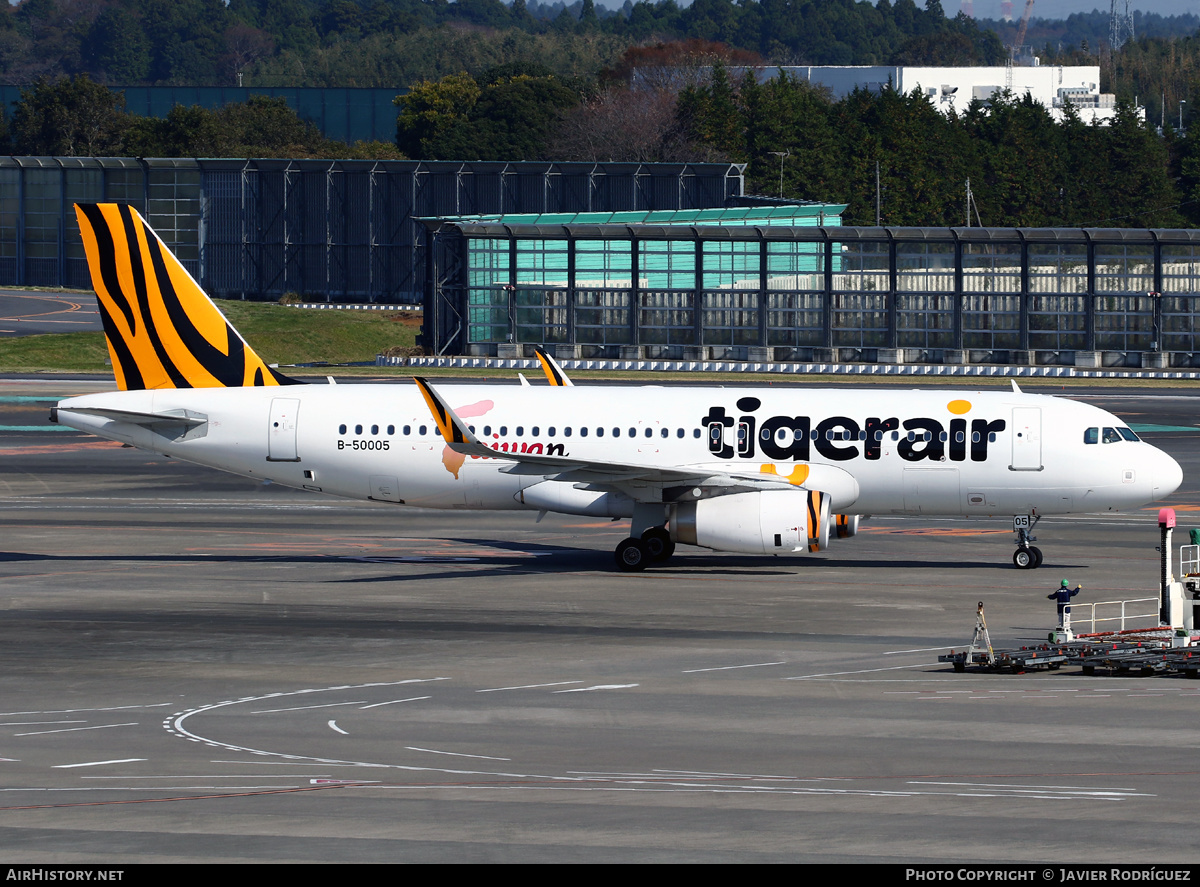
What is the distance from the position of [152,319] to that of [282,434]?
5.22 meters

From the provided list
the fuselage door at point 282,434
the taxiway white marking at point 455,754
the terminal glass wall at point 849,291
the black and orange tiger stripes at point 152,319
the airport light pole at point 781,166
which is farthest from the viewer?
the airport light pole at point 781,166

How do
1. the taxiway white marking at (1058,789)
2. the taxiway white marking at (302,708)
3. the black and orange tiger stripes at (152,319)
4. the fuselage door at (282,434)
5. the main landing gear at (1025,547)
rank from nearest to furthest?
the taxiway white marking at (1058,789) → the taxiway white marking at (302,708) → the main landing gear at (1025,547) → the fuselage door at (282,434) → the black and orange tiger stripes at (152,319)

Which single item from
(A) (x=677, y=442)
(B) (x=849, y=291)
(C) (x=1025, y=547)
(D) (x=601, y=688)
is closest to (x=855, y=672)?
(D) (x=601, y=688)

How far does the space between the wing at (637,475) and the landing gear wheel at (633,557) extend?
129 cm

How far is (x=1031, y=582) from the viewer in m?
39.6

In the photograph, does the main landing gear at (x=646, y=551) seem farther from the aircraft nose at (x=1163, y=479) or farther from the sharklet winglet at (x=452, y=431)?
the aircraft nose at (x=1163, y=479)

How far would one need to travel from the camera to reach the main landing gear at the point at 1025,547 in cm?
4169

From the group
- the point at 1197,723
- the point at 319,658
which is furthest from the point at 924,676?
the point at 319,658

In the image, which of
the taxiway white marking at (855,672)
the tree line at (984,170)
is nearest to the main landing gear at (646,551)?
the taxiway white marking at (855,672)

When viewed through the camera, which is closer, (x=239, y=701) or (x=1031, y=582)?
(x=239, y=701)

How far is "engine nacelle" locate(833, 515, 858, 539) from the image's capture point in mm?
42125
